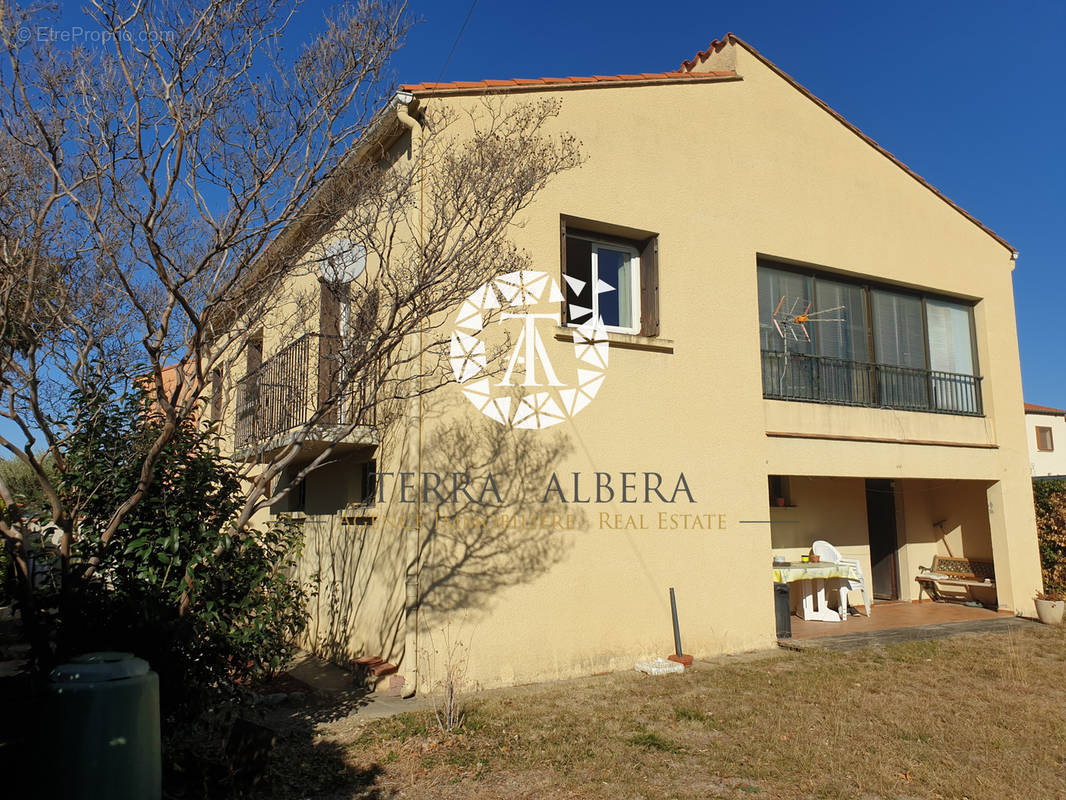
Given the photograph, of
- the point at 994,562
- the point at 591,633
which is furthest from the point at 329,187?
the point at 994,562

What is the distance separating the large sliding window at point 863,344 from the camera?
35.6 feet

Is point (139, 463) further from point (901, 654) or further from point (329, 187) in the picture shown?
point (901, 654)

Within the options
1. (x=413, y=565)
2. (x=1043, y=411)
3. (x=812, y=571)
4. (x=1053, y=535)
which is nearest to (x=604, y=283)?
(x=413, y=565)

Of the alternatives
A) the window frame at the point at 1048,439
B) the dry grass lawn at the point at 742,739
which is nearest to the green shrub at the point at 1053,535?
the dry grass lawn at the point at 742,739

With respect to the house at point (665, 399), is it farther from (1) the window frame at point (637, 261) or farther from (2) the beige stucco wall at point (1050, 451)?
(2) the beige stucco wall at point (1050, 451)

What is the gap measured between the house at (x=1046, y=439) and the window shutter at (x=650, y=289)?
33999 millimetres

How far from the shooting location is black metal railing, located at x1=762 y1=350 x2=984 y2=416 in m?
10.7

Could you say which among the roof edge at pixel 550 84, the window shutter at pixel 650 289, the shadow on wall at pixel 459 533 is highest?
the roof edge at pixel 550 84

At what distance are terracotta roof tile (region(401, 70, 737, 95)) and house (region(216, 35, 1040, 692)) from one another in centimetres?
5

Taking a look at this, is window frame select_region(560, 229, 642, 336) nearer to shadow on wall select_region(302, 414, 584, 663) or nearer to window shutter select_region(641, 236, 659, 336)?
window shutter select_region(641, 236, 659, 336)

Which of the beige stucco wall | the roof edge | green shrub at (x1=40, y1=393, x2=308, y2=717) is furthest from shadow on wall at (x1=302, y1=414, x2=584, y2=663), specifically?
the beige stucco wall

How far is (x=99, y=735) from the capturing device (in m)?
3.50

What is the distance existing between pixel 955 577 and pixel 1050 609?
1.75 m

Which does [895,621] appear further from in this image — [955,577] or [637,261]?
[637,261]
